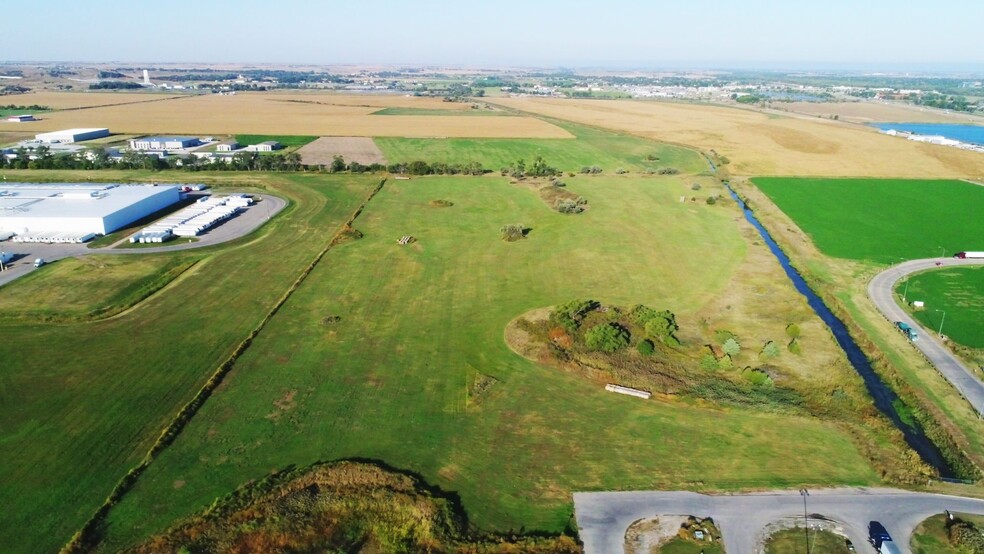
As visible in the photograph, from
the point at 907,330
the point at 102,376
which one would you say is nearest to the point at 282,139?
the point at 102,376

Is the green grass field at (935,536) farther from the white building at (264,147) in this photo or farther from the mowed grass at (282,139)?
the mowed grass at (282,139)

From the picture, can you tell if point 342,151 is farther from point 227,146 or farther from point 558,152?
point 558,152

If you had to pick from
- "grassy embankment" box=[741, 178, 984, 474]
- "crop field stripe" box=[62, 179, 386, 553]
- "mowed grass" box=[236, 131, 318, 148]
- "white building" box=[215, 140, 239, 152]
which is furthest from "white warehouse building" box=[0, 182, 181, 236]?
"grassy embankment" box=[741, 178, 984, 474]

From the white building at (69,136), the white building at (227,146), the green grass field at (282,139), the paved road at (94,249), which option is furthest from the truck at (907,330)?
the white building at (69,136)

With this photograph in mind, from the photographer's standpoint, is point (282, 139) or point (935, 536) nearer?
point (935, 536)

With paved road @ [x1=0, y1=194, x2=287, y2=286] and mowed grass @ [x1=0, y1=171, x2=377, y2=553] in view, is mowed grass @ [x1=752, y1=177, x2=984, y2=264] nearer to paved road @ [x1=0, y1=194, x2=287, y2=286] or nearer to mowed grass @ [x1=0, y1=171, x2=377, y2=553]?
mowed grass @ [x1=0, y1=171, x2=377, y2=553]
